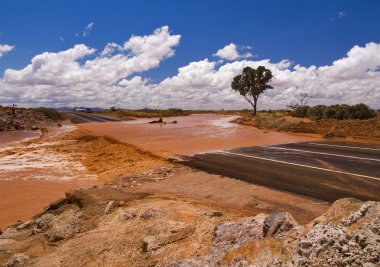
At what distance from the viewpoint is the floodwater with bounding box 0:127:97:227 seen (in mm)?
12172

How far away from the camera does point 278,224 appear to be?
5.20 metres

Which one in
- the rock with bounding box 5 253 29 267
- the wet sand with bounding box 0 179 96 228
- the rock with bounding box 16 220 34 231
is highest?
the rock with bounding box 5 253 29 267

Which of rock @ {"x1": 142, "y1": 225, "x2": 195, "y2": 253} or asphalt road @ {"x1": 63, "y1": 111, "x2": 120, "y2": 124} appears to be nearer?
rock @ {"x1": 142, "y1": 225, "x2": 195, "y2": 253}

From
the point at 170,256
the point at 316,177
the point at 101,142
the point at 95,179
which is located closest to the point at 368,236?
the point at 170,256

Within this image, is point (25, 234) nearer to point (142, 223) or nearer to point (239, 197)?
point (142, 223)

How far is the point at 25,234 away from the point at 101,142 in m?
20.2

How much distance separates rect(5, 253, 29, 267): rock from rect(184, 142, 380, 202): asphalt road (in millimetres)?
7356

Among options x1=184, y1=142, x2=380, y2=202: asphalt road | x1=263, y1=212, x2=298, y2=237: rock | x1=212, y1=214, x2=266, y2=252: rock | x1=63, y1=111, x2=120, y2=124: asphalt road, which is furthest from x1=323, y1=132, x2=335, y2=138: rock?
x1=63, y1=111, x2=120, y2=124: asphalt road

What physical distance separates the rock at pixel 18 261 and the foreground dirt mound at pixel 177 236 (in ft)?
0.06

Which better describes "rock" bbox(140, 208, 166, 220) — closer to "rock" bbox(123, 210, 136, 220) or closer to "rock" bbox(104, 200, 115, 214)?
"rock" bbox(123, 210, 136, 220)

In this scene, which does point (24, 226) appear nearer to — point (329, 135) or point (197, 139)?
point (197, 139)

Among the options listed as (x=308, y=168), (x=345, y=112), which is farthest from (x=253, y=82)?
(x=308, y=168)

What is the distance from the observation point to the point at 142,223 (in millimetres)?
7340

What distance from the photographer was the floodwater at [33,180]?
12172 millimetres
